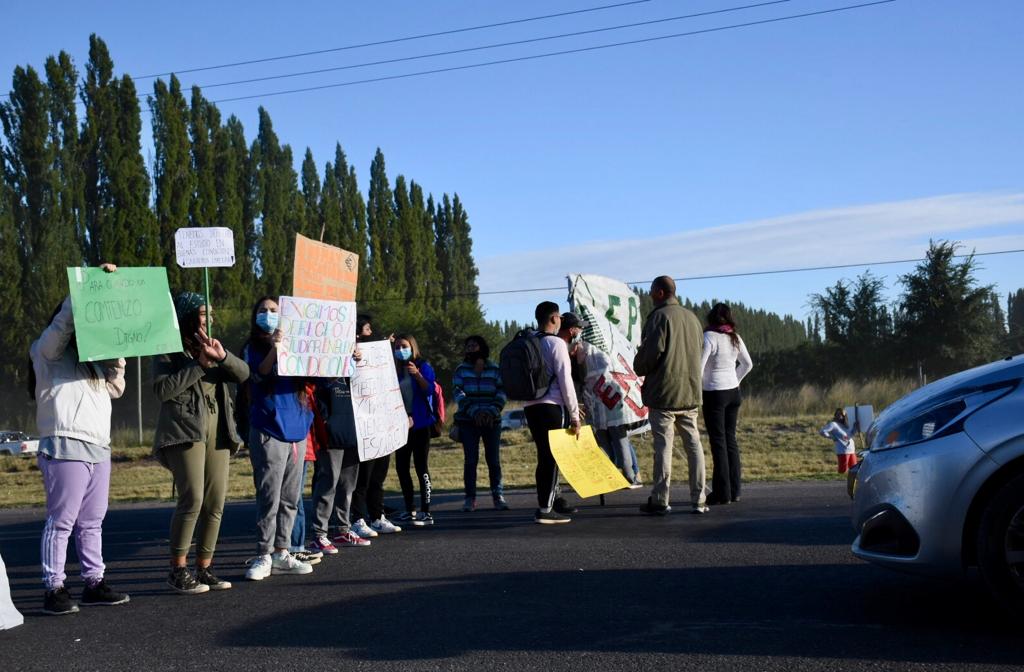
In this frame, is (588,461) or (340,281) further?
(588,461)

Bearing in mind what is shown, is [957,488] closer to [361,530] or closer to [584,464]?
[584,464]

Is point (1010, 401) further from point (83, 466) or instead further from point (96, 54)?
point (96, 54)

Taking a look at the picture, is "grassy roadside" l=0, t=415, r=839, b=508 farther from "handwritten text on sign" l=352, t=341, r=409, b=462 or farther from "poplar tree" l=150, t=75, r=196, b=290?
"poplar tree" l=150, t=75, r=196, b=290

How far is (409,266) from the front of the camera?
6212 centimetres

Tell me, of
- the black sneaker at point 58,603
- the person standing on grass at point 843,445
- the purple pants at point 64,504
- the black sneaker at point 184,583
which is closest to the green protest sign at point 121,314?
the purple pants at point 64,504

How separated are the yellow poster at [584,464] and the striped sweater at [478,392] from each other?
1332mm

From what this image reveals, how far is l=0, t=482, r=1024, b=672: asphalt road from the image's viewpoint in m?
4.86

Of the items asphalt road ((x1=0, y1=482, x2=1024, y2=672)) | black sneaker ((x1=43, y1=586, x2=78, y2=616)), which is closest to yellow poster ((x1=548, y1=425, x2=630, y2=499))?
asphalt road ((x1=0, y1=482, x2=1024, y2=672))

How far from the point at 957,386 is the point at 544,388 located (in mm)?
4705

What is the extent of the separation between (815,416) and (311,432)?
20.4 m

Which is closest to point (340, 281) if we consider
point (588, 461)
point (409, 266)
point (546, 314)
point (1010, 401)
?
point (546, 314)

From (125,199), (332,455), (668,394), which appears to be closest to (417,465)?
(332,455)

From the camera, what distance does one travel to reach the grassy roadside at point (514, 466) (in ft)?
49.4

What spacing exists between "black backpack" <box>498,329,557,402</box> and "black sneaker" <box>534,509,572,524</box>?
3.22 feet
